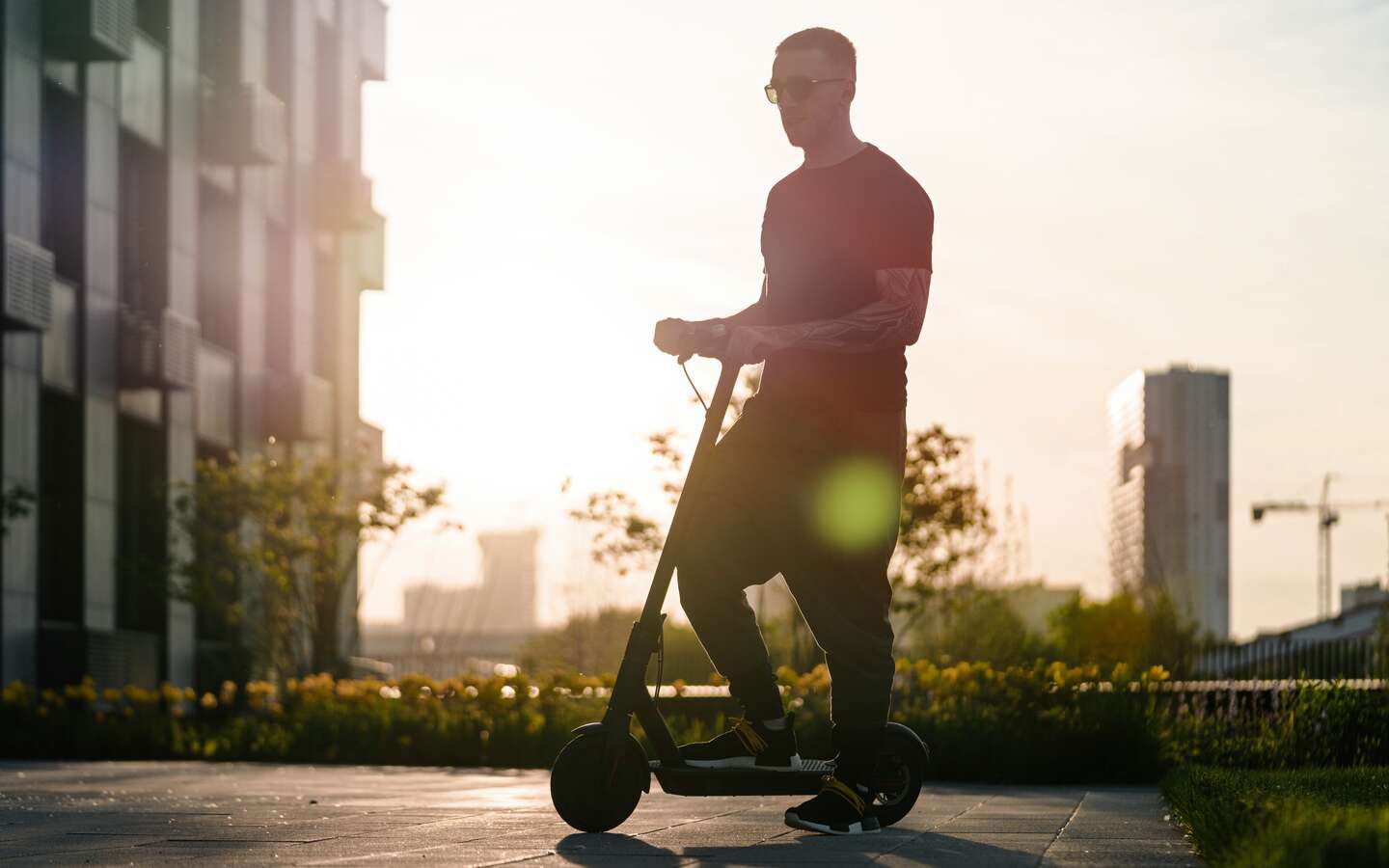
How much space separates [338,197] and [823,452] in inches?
1021

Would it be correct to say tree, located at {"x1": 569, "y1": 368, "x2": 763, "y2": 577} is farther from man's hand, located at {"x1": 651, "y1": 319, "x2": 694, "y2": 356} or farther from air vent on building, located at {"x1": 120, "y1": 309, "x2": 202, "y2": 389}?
man's hand, located at {"x1": 651, "y1": 319, "x2": 694, "y2": 356}

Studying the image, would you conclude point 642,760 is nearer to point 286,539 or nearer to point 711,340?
point 711,340

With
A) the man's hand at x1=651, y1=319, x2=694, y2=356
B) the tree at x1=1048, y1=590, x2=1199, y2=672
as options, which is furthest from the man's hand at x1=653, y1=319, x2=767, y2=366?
the tree at x1=1048, y1=590, x2=1199, y2=672

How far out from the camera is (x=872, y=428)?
17.6ft

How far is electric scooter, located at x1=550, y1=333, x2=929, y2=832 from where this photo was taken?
521cm

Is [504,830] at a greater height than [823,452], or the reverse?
[823,452]

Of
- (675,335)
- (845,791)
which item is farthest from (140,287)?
(845,791)

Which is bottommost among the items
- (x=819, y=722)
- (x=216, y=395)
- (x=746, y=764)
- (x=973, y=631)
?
(x=973, y=631)

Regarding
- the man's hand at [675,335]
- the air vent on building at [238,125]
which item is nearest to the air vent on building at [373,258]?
the air vent on building at [238,125]

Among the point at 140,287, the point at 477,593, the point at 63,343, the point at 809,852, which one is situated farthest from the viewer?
the point at 477,593

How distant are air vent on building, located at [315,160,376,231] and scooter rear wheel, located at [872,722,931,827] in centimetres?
2574

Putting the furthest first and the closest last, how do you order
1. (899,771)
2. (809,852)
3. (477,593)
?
(477,593) < (899,771) < (809,852)

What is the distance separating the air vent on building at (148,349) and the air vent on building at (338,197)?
7.36 m

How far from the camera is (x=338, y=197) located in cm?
3033
